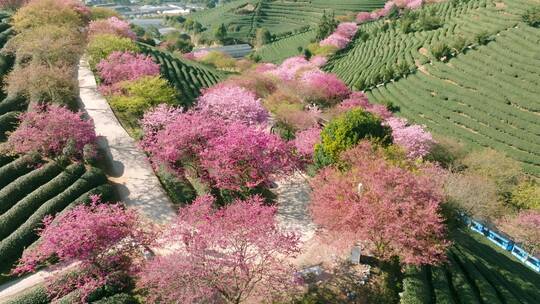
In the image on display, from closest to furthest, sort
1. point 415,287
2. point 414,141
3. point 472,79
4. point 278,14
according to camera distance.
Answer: point 415,287 < point 414,141 < point 472,79 < point 278,14

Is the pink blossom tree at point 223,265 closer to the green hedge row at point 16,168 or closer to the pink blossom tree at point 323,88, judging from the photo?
the green hedge row at point 16,168

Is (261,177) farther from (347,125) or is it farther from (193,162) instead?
(347,125)

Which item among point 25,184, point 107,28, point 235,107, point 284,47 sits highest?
point 107,28

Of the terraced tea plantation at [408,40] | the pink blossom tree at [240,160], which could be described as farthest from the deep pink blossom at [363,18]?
the pink blossom tree at [240,160]

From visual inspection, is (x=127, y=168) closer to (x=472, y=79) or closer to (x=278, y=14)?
(x=472, y=79)

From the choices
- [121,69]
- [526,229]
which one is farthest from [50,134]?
[526,229]

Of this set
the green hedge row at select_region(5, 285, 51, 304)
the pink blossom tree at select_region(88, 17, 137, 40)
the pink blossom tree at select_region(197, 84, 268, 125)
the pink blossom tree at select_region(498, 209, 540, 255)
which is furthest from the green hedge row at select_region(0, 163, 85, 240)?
the pink blossom tree at select_region(498, 209, 540, 255)

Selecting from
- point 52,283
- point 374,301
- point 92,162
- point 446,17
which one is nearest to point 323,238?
point 374,301
